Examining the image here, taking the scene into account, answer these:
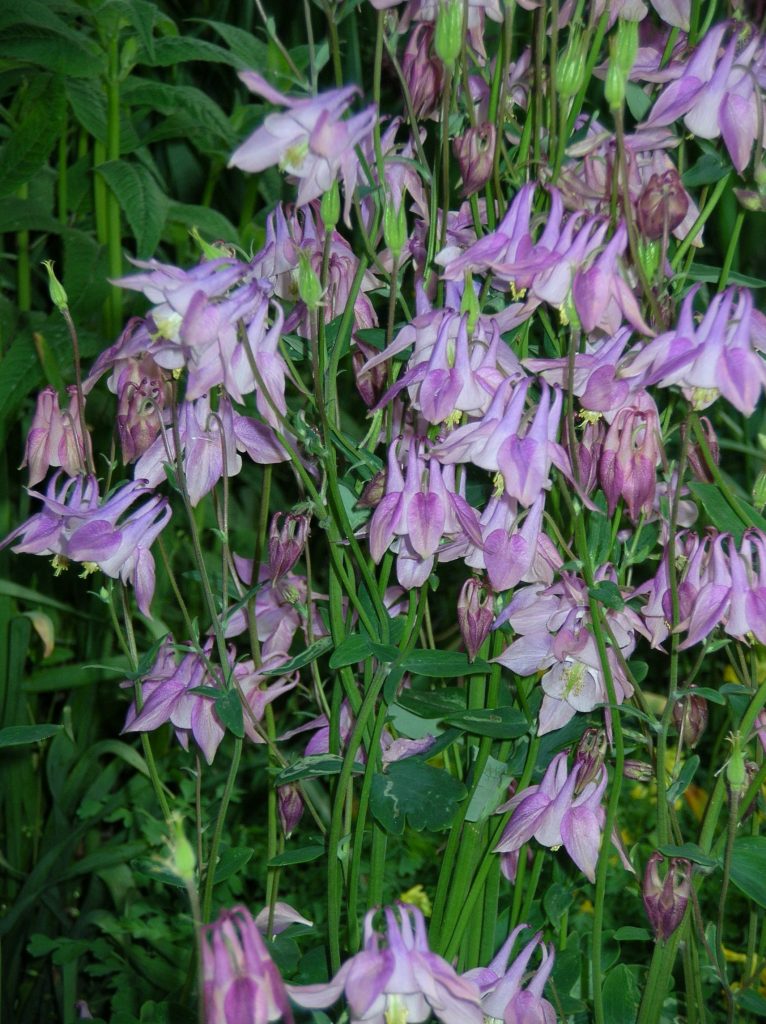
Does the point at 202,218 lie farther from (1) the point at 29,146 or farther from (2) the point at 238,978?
(2) the point at 238,978

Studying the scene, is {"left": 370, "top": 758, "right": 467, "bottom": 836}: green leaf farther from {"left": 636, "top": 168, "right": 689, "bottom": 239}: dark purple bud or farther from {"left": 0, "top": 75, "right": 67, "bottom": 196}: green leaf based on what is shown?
{"left": 0, "top": 75, "right": 67, "bottom": 196}: green leaf

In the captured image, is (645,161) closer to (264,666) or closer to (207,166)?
(264,666)

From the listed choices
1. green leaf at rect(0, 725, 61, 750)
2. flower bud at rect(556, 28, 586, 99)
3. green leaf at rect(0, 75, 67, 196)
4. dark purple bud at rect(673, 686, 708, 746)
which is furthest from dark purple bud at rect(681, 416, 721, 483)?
green leaf at rect(0, 75, 67, 196)

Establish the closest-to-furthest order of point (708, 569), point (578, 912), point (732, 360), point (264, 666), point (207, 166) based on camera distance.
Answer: point (732, 360)
point (708, 569)
point (264, 666)
point (578, 912)
point (207, 166)

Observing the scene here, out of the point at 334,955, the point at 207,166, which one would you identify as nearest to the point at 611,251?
the point at 334,955

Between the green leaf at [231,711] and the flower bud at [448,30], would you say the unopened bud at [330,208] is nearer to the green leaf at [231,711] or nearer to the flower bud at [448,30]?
the flower bud at [448,30]

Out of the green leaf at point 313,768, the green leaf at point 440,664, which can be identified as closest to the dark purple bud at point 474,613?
the green leaf at point 440,664
